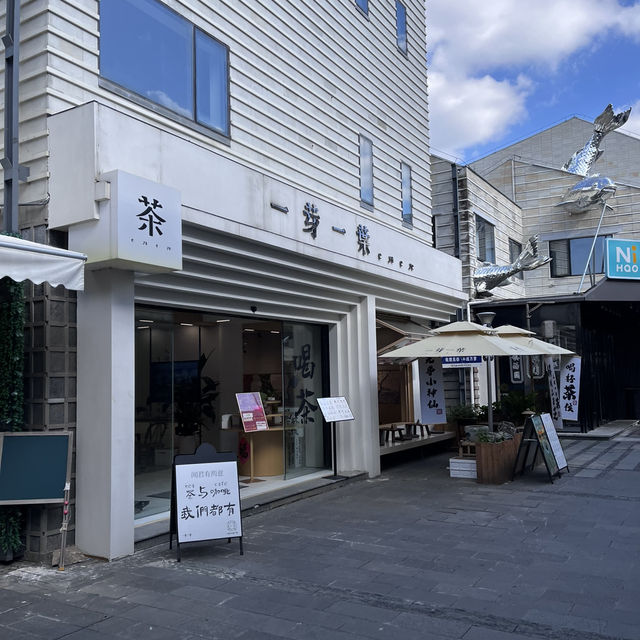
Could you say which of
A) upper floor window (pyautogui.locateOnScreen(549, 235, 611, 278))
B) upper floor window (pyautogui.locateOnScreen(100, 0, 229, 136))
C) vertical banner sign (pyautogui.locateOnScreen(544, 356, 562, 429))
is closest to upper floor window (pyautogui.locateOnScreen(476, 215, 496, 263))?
upper floor window (pyautogui.locateOnScreen(549, 235, 611, 278))

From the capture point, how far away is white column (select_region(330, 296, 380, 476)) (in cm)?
1187

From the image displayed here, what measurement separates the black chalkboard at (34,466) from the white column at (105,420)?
0.33 meters

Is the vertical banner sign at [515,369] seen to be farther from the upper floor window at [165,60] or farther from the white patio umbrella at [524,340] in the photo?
the upper floor window at [165,60]

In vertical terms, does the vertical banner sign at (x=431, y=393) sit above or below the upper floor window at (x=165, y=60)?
below

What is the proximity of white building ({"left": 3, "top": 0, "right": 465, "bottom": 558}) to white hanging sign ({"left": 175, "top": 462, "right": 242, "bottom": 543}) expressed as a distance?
60 cm

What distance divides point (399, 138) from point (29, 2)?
855cm

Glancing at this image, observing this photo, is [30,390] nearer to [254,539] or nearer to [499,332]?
[254,539]

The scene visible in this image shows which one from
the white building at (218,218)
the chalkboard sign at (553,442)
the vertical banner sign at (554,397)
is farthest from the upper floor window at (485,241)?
the chalkboard sign at (553,442)

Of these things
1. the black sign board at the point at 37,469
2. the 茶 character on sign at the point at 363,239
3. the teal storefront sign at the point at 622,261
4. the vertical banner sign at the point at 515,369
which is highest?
the teal storefront sign at the point at 622,261

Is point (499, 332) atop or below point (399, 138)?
below

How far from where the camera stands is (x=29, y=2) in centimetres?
679

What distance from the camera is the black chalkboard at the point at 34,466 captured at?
6.39 m

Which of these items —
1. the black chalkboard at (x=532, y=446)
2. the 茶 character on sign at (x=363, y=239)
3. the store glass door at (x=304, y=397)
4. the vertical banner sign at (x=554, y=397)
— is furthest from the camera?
the vertical banner sign at (x=554, y=397)

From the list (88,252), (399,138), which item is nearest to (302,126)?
(399,138)
